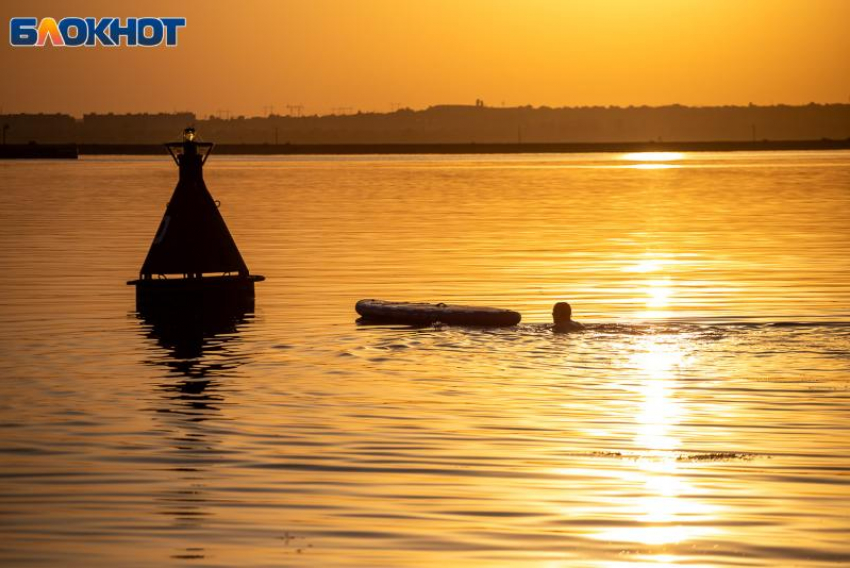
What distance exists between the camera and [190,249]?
4072 centimetres

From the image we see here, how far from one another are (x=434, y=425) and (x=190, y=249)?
58.7 ft

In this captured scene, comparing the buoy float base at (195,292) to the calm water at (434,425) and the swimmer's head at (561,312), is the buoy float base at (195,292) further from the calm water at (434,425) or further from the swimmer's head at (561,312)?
the swimmer's head at (561,312)

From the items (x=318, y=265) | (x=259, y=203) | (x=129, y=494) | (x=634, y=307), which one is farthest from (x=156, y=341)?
(x=259, y=203)

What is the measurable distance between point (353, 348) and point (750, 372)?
892cm

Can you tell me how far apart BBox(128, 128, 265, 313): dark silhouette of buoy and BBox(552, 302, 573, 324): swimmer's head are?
888 cm

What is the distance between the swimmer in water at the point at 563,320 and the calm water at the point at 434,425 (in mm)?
293

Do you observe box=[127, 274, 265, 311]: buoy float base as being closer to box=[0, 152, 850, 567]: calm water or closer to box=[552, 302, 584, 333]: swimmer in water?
box=[0, 152, 850, 567]: calm water

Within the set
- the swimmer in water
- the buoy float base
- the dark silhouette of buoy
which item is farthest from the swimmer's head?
the buoy float base

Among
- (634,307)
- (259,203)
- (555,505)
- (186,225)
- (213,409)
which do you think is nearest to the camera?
(555,505)

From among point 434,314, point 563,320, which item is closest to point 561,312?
point 563,320

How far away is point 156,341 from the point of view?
36.7 m

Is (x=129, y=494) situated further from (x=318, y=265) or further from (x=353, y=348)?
(x=318, y=265)

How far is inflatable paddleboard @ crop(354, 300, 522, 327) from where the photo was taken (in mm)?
37750

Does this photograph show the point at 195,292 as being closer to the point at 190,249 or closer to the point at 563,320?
the point at 190,249
